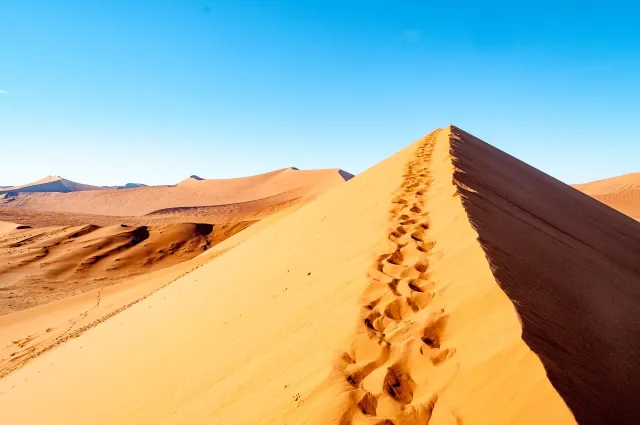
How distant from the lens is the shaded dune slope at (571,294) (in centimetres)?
172

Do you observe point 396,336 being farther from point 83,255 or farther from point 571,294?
point 83,255

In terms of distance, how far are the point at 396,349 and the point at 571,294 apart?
151 cm

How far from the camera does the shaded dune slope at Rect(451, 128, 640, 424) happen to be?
1.72m

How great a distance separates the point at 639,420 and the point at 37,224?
41.2m

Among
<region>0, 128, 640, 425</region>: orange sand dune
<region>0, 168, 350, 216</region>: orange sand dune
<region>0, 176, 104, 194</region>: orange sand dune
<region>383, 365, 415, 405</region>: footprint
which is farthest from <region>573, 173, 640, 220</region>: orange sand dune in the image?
<region>0, 176, 104, 194</region>: orange sand dune

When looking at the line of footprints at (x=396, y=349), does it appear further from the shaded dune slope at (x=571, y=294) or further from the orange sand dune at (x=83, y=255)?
the orange sand dune at (x=83, y=255)

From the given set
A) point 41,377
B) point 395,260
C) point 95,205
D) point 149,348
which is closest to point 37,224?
point 95,205

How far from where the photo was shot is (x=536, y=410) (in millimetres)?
1502

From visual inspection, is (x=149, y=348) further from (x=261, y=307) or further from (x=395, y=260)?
(x=395, y=260)

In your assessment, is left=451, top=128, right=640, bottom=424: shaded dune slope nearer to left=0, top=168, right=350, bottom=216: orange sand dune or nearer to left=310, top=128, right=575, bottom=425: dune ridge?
left=310, top=128, right=575, bottom=425: dune ridge

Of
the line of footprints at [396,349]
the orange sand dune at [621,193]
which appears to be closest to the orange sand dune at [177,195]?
the orange sand dune at [621,193]

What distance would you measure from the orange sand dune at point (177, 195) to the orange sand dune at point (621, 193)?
27160mm

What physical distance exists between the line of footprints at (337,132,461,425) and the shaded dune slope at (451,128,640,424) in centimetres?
46

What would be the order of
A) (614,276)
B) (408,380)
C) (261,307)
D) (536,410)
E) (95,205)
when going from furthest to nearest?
(95,205), (614,276), (261,307), (408,380), (536,410)
